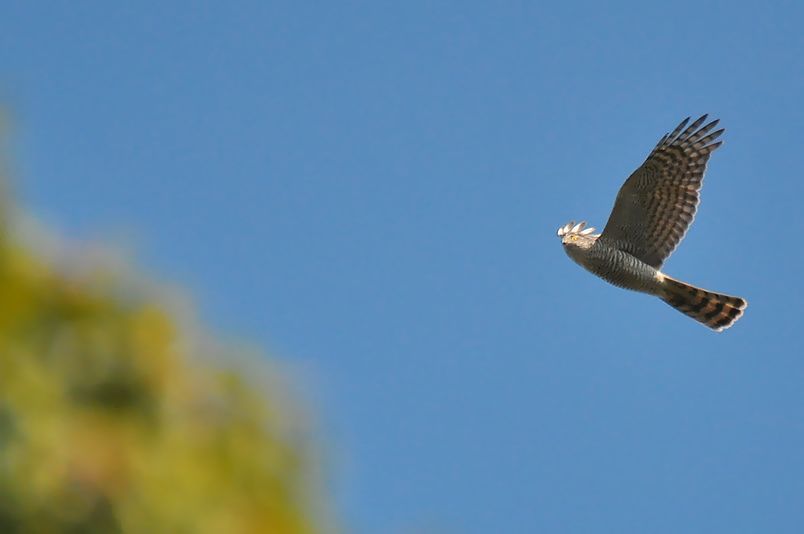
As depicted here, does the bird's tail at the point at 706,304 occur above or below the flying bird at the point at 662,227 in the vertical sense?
below

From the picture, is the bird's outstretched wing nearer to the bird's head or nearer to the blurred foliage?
the bird's head

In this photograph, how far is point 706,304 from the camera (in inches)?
492

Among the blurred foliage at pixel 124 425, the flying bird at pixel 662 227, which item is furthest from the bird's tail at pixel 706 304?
the blurred foliage at pixel 124 425

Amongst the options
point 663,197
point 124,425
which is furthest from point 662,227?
point 124,425

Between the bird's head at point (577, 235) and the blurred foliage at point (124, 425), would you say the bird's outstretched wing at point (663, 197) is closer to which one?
the bird's head at point (577, 235)

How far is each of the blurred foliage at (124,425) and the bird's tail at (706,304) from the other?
33.7 feet

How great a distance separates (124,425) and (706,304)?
35.7ft

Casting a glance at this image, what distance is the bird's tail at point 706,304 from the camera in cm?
1244

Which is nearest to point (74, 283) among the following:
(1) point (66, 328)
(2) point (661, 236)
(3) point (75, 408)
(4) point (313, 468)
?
(1) point (66, 328)

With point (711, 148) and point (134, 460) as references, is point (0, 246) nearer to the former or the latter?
point (134, 460)

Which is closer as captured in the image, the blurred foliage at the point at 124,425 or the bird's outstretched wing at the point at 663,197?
the blurred foliage at the point at 124,425

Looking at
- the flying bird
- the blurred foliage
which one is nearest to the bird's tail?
the flying bird

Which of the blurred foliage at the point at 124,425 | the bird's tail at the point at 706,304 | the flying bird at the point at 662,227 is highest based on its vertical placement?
the flying bird at the point at 662,227

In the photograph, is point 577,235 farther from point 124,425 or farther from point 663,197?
point 124,425
